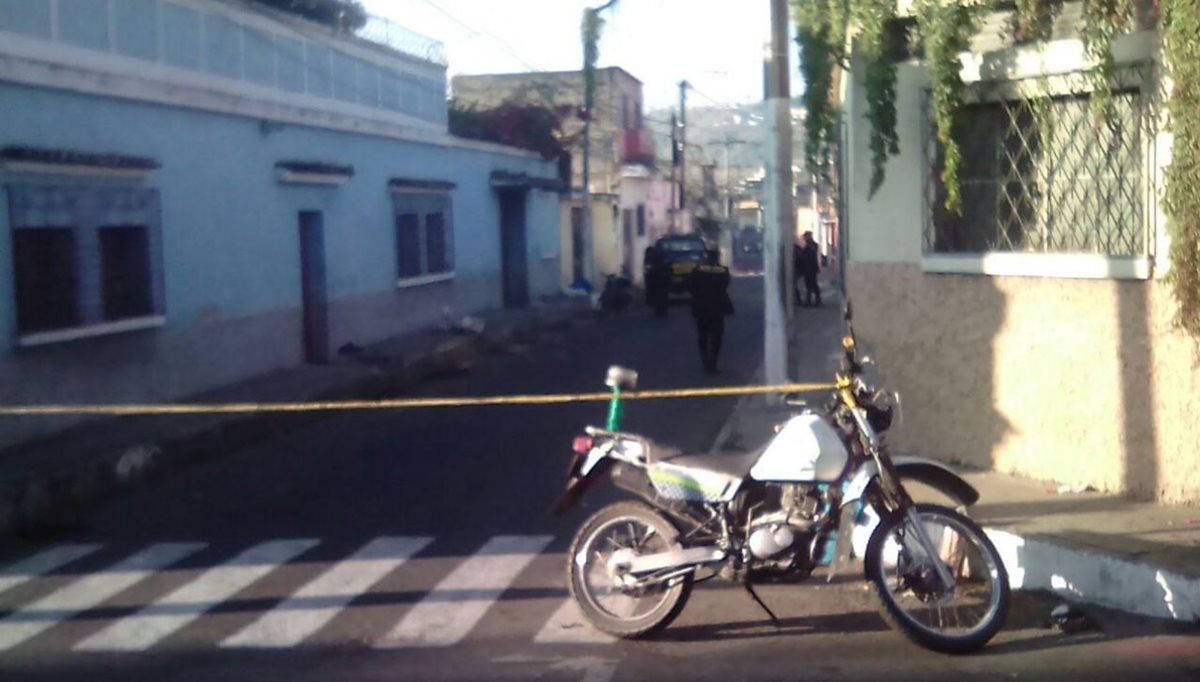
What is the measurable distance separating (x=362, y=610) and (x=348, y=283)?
14.1 meters

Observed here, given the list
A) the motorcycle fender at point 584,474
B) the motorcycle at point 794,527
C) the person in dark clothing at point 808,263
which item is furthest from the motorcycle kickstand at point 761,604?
the person in dark clothing at point 808,263

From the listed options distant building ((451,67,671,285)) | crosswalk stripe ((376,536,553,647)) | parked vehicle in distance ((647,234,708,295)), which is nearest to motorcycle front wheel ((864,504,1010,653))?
crosswalk stripe ((376,536,553,647))

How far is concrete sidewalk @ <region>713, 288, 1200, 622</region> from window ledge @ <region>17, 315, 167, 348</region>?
27.5 feet

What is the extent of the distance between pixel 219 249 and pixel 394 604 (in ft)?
33.6

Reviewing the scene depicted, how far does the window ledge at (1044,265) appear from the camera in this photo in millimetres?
8570

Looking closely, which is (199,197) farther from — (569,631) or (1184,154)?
(1184,154)

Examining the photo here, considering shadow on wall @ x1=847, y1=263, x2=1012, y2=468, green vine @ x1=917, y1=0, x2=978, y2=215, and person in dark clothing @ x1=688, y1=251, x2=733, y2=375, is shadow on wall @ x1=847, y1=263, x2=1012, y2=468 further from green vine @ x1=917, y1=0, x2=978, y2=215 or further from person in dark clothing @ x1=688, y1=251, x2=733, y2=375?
person in dark clothing @ x1=688, y1=251, x2=733, y2=375

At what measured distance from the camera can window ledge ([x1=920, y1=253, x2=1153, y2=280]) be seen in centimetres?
857

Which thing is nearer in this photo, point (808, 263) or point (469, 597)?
point (469, 597)

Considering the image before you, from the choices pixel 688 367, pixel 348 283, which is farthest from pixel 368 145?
pixel 688 367

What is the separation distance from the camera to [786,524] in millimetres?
6551

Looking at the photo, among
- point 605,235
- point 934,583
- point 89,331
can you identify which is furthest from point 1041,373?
point 605,235

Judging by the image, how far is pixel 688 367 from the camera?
1970 centimetres

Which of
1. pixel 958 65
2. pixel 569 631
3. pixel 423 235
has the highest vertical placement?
pixel 958 65
